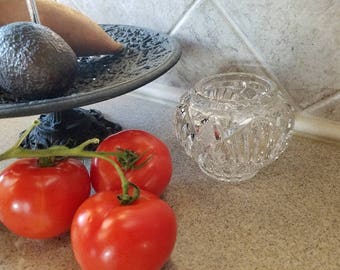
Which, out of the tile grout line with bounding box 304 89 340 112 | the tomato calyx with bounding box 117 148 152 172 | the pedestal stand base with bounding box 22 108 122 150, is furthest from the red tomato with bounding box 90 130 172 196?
the tile grout line with bounding box 304 89 340 112

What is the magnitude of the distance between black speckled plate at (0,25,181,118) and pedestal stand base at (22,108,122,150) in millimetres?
74

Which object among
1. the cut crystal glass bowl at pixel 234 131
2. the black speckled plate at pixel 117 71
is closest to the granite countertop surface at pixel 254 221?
the cut crystal glass bowl at pixel 234 131

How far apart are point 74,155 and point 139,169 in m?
0.07

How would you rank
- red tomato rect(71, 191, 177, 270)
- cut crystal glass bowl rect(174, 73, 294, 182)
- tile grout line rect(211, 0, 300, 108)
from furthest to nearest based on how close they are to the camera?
tile grout line rect(211, 0, 300, 108), cut crystal glass bowl rect(174, 73, 294, 182), red tomato rect(71, 191, 177, 270)

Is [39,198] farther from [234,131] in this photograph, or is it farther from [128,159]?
[234,131]

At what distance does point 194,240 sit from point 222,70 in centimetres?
29

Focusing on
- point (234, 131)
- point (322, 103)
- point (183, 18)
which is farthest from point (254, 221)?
point (183, 18)


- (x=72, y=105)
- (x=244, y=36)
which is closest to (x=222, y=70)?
(x=244, y=36)

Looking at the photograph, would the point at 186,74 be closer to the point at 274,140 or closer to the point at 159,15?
the point at 159,15

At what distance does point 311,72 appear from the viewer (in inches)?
21.0

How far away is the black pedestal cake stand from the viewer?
0.41 metres

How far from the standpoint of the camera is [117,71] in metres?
0.51

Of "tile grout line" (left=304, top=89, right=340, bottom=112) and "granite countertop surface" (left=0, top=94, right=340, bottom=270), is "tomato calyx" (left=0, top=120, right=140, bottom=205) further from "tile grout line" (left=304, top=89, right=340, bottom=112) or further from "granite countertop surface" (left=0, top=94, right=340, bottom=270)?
"tile grout line" (left=304, top=89, right=340, bottom=112)

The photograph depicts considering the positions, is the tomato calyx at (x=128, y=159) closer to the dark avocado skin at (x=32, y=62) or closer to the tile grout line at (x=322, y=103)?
the dark avocado skin at (x=32, y=62)
